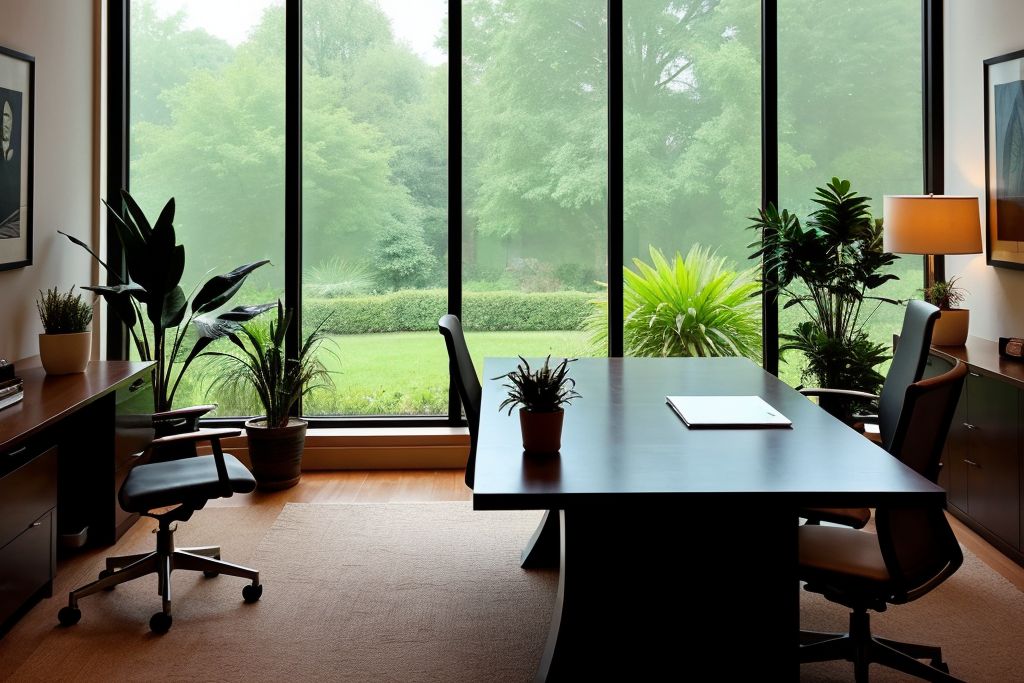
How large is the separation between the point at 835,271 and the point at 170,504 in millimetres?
3601

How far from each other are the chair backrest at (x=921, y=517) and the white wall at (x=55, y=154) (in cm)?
376

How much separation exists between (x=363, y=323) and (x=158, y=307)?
1.30 m

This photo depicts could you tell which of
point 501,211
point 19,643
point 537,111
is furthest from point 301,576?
point 537,111

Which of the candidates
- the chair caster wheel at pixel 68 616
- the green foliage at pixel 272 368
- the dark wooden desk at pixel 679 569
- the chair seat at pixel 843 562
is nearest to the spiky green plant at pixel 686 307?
the green foliage at pixel 272 368

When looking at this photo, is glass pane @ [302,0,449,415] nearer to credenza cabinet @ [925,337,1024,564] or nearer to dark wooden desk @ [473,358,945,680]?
credenza cabinet @ [925,337,1024,564]

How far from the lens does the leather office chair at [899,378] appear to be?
11.1 feet

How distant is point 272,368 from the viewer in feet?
17.9

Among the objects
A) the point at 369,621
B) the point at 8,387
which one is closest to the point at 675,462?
the point at 369,621

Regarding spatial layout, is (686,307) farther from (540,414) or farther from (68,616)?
(68,616)

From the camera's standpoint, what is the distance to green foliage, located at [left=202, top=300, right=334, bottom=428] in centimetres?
545

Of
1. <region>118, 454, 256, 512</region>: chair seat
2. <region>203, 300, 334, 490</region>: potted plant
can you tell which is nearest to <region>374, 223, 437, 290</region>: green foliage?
<region>203, 300, 334, 490</region>: potted plant

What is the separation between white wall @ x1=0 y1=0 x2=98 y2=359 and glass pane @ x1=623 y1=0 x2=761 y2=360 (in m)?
3.02

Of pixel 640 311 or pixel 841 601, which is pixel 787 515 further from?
pixel 640 311

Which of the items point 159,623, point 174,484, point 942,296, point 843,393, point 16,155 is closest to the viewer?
point 159,623
